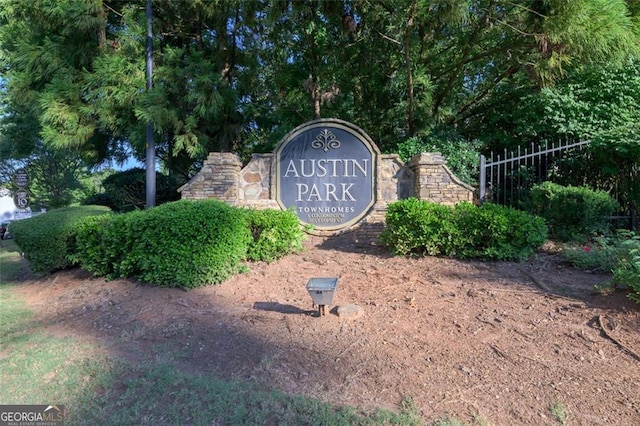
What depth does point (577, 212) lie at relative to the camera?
5.72m

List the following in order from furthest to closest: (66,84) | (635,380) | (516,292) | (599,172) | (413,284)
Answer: (66,84), (599,172), (413,284), (516,292), (635,380)

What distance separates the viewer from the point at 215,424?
2094 mm

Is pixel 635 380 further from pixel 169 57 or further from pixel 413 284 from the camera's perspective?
pixel 169 57

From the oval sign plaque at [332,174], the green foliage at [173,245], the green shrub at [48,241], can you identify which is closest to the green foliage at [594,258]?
the oval sign plaque at [332,174]

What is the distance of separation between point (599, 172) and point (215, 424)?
25.5ft

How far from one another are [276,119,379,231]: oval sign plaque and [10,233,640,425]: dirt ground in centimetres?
222

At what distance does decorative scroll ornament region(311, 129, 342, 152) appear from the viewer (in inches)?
269

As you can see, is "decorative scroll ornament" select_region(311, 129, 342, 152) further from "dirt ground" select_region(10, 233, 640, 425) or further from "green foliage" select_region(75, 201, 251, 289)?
"dirt ground" select_region(10, 233, 640, 425)

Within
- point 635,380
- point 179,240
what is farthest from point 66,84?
point 635,380

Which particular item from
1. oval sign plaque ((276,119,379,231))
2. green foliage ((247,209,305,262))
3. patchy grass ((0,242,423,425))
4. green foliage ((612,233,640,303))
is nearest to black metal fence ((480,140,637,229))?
oval sign plaque ((276,119,379,231))

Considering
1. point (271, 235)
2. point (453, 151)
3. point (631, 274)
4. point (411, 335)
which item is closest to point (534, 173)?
point (453, 151)

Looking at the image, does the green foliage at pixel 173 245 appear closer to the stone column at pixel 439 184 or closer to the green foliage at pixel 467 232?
the green foliage at pixel 467 232

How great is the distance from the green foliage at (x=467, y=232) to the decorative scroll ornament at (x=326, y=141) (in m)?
2.19

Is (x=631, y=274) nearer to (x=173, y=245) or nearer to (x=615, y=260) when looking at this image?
(x=615, y=260)
